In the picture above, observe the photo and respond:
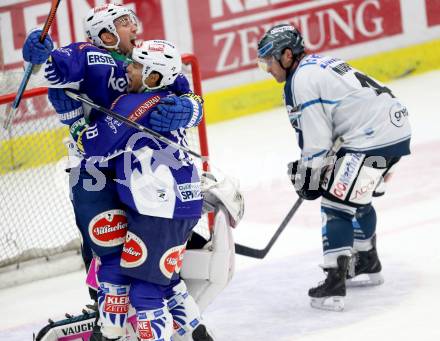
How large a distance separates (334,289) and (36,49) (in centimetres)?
159

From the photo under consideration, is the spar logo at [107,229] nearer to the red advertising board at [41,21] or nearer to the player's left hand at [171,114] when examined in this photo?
the player's left hand at [171,114]

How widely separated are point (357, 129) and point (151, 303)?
120 centimetres

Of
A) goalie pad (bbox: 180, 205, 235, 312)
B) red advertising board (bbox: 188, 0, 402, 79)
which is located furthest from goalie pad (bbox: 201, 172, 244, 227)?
red advertising board (bbox: 188, 0, 402, 79)

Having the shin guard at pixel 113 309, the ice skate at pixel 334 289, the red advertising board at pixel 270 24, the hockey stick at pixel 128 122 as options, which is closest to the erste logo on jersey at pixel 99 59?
the hockey stick at pixel 128 122

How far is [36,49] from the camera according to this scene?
3.66 m

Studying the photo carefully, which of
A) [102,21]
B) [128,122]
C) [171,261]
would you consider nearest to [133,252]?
[171,261]

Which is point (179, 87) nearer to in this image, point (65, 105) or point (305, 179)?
point (65, 105)

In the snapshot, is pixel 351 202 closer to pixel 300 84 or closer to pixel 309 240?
pixel 300 84

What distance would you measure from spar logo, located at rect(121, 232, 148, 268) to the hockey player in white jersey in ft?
2.89

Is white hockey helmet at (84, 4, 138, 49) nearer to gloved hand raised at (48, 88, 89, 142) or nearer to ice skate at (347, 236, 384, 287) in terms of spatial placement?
gloved hand raised at (48, 88, 89, 142)

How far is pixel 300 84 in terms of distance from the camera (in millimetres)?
4312

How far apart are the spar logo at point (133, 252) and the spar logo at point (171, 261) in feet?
0.22

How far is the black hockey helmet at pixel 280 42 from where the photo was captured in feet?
14.4

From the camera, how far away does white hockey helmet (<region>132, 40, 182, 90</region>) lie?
12.1 feet
